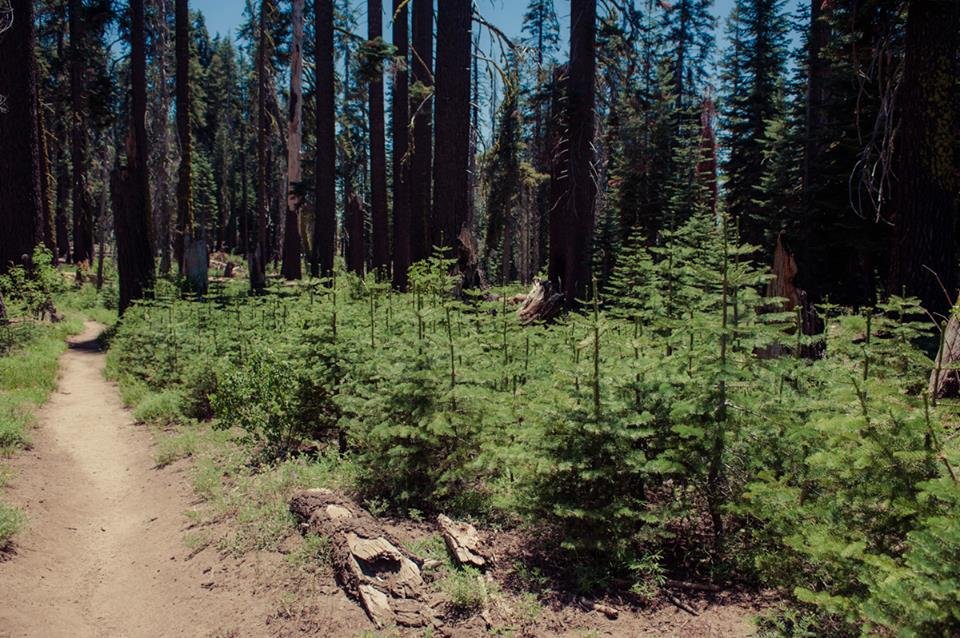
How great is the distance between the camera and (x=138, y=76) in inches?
645

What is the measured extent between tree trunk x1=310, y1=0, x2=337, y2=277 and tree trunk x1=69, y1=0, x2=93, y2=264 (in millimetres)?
11470

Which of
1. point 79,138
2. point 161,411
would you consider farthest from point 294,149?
point 79,138

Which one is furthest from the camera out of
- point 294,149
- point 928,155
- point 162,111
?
point 162,111

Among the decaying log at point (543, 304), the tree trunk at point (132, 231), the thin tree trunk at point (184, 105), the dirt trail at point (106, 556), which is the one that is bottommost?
the dirt trail at point (106, 556)

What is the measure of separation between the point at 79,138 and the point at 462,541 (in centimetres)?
2701

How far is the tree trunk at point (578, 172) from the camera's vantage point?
1111 centimetres

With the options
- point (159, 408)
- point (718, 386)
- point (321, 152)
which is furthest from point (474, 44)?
point (718, 386)

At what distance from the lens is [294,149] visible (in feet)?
55.6

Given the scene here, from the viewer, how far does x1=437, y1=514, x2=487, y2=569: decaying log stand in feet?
12.4

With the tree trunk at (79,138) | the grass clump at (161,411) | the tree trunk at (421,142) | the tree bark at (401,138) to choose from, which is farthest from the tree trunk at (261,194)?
the grass clump at (161,411)

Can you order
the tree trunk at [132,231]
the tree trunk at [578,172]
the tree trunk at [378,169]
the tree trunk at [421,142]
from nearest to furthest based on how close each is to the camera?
the tree trunk at [421,142]
the tree trunk at [578,172]
the tree trunk at [132,231]
the tree trunk at [378,169]

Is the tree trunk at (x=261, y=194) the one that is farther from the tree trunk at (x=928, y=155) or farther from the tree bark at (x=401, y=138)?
the tree trunk at (x=928, y=155)

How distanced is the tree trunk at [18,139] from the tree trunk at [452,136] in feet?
32.4

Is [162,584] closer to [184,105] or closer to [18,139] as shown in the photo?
[18,139]
